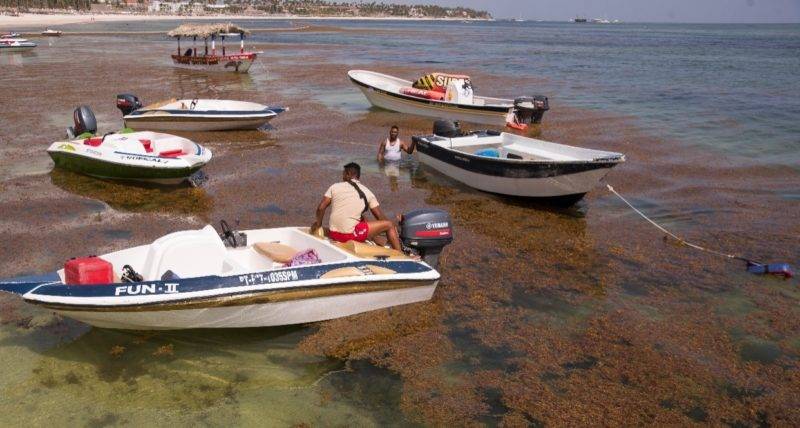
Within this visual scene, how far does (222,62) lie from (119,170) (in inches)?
954

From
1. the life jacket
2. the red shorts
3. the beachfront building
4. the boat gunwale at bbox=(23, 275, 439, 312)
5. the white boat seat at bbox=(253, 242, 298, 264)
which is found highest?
the beachfront building

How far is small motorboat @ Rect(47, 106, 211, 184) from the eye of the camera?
1352 cm

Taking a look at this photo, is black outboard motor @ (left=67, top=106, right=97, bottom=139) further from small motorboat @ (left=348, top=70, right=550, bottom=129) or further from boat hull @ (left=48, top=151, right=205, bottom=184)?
small motorboat @ (left=348, top=70, right=550, bottom=129)

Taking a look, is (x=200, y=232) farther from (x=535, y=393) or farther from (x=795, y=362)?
(x=795, y=362)

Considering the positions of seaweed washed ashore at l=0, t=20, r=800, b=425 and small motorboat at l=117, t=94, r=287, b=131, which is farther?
Answer: small motorboat at l=117, t=94, r=287, b=131

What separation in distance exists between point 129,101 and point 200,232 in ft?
42.9

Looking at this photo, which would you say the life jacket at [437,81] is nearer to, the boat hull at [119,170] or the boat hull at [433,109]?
the boat hull at [433,109]

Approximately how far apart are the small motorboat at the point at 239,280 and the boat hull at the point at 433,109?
1424cm

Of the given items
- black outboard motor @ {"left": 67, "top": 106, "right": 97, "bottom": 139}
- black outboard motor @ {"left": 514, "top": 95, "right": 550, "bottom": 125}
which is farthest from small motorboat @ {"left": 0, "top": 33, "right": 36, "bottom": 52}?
black outboard motor @ {"left": 514, "top": 95, "right": 550, "bottom": 125}

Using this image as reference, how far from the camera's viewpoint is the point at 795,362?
25.5 ft

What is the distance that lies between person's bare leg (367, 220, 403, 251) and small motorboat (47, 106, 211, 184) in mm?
6264

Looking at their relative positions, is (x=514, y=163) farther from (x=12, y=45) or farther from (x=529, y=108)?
(x=12, y=45)

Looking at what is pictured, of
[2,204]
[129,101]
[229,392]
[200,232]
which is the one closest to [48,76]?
[129,101]

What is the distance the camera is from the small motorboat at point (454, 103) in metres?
22.7
